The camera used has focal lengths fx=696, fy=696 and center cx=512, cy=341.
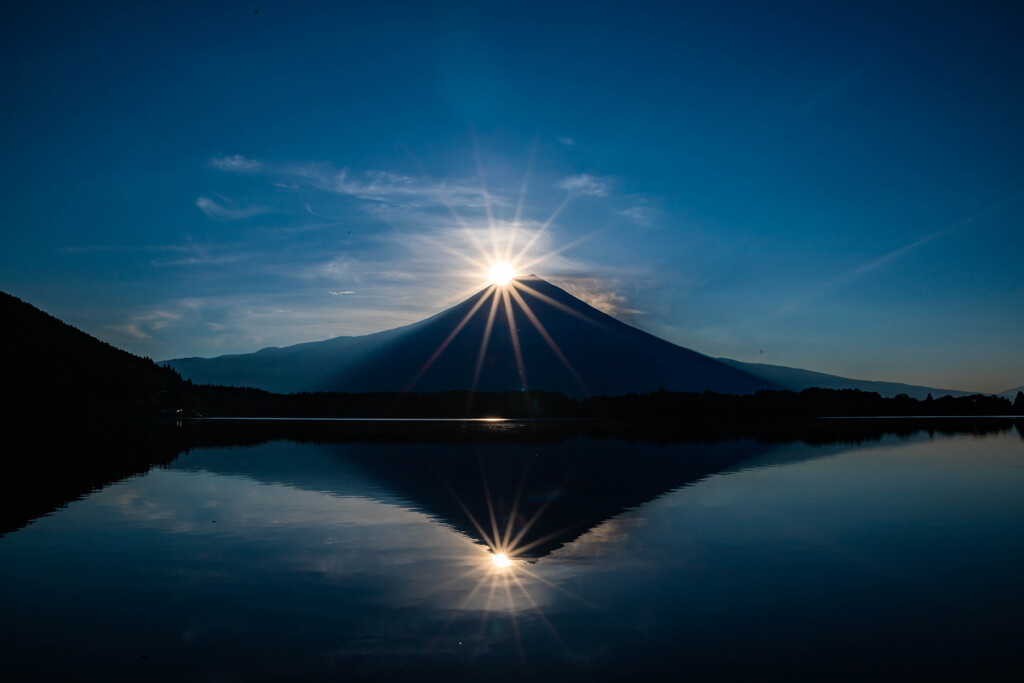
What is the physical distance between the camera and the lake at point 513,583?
1240 centimetres

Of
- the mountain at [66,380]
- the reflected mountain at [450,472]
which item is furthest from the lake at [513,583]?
the mountain at [66,380]

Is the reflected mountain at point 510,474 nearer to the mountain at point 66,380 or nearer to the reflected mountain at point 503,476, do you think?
the reflected mountain at point 503,476

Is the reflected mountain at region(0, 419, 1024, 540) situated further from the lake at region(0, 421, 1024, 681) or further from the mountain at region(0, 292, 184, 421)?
the mountain at region(0, 292, 184, 421)

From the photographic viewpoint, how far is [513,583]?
17406 mm

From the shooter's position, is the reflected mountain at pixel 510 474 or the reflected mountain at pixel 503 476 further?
the reflected mountain at pixel 510 474

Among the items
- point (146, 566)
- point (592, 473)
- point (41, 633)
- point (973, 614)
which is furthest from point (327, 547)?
point (592, 473)

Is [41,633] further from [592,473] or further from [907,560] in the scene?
[592,473]

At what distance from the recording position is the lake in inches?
488

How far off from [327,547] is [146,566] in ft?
16.4

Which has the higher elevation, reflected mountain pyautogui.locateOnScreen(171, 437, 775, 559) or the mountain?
the mountain

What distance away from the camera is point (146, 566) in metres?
19.5

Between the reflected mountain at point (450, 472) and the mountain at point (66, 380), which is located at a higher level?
the mountain at point (66, 380)

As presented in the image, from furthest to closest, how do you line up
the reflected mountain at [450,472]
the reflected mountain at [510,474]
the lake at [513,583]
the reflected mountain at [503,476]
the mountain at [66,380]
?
the mountain at [66,380] → the reflected mountain at [450,472] → the reflected mountain at [510,474] → the reflected mountain at [503,476] → the lake at [513,583]

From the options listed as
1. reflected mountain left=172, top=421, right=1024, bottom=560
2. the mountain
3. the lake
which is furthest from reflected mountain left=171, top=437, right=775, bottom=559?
the mountain
